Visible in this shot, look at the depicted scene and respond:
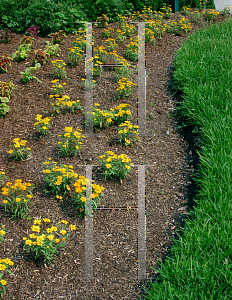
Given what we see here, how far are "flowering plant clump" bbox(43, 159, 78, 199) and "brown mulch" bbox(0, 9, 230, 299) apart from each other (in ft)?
0.36

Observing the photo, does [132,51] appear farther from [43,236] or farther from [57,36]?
[43,236]

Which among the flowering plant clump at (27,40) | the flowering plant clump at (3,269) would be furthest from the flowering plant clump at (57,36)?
the flowering plant clump at (3,269)

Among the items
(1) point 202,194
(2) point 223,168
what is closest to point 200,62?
(2) point 223,168

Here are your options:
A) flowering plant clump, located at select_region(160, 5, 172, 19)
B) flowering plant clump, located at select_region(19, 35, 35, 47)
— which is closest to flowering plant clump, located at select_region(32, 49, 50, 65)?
flowering plant clump, located at select_region(19, 35, 35, 47)

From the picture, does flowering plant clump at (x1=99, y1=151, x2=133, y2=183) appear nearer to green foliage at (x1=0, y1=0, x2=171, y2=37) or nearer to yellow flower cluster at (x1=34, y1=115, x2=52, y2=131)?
yellow flower cluster at (x1=34, y1=115, x2=52, y2=131)

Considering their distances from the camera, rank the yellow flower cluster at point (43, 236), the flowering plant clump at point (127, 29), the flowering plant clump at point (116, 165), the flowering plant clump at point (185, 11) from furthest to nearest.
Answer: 1. the flowering plant clump at point (185, 11)
2. the flowering plant clump at point (127, 29)
3. the flowering plant clump at point (116, 165)
4. the yellow flower cluster at point (43, 236)

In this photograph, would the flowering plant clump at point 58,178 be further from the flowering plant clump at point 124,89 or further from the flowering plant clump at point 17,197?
the flowering plant clump at point 124,89

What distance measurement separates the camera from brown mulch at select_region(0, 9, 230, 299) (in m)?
2.73

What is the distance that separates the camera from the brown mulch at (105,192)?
2.73 metres

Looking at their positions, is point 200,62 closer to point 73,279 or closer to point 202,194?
point 202,194

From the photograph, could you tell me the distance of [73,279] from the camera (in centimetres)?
274

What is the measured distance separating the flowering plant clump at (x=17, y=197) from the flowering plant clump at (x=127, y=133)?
1368 mm

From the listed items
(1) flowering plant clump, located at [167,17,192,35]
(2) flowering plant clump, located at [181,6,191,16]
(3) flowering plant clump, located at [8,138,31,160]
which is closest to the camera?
(3) flowering plant clump, located at [8,138,31,160]

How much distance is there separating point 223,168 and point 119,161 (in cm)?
114
